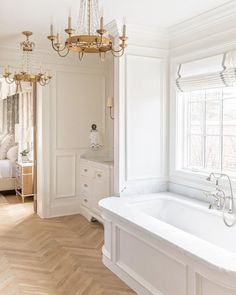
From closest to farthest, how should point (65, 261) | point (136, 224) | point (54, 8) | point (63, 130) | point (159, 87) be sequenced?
point (136, 224) → point (54, 8) → point (65, 261) → point (159, 87) → point (63, 130)

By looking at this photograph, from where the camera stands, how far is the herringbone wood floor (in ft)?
9.74

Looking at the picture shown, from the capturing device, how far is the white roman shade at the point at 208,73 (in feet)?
10.4

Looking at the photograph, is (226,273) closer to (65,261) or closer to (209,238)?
(209,238)

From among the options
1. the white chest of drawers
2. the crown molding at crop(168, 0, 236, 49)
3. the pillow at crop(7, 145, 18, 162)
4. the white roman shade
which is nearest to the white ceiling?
the crown molding at crop(168, 0, 236, 49)

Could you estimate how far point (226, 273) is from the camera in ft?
6.38

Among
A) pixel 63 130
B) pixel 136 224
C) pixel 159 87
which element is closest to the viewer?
pixel 136 224

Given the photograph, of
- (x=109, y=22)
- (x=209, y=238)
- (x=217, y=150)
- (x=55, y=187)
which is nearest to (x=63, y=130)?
(x=55, y=187)

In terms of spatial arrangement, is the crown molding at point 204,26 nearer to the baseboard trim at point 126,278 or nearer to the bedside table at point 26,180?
the baseboard trim at point 126,278

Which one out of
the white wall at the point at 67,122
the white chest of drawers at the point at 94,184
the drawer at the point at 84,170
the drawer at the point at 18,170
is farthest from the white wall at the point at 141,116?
the drawer at the point at 18,170

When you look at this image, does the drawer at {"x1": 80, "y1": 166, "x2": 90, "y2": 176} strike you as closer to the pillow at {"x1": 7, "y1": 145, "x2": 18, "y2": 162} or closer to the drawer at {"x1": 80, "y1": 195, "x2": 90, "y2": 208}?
the drawer at {"x1": 80, "y1": 195, "x2": 90, "y2": 208}

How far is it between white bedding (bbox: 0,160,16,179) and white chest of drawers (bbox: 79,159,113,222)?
2.12 metres

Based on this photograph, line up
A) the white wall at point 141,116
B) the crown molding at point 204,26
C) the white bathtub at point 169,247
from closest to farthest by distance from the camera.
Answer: the white bathtub at point 169,247 < the crown molding at point 204,26 < the white wall at point 141,116

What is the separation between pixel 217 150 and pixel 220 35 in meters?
1.17

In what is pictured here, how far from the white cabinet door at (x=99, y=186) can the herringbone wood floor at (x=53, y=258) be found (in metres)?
0.34
